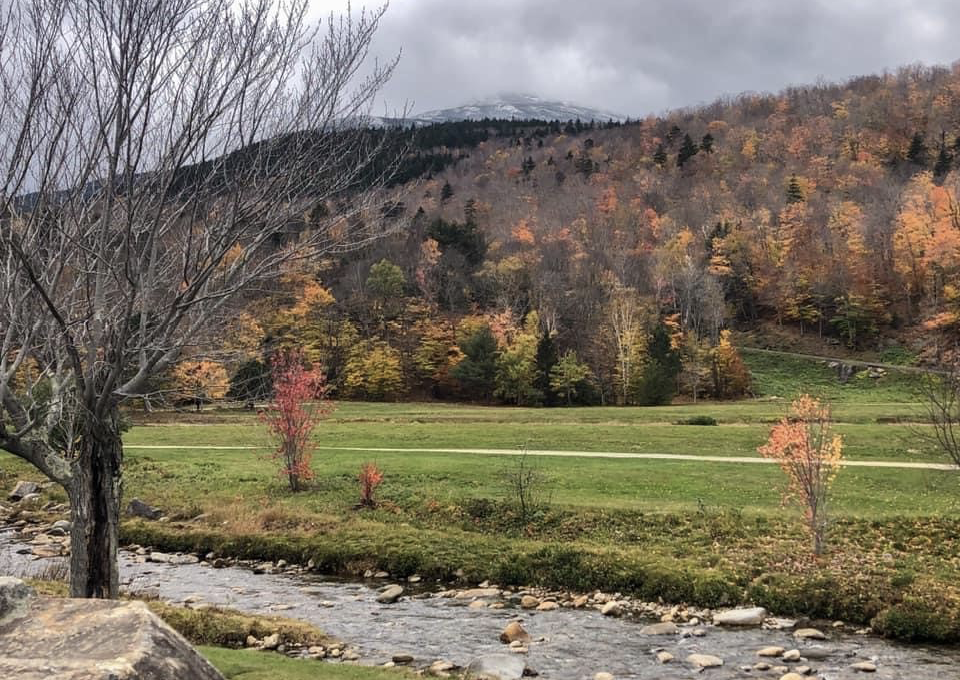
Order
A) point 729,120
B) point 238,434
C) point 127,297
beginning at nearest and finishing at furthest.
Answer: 1. point 127,297
2. point 238,434
3. point 729,120

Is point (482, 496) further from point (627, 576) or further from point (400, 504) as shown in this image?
point (627, 576)

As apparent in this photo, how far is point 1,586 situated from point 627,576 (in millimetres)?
13692

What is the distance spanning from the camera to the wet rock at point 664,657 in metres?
11.5

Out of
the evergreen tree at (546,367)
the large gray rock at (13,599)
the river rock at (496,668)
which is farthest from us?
the evergreen tree at (546,367)

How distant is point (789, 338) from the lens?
226 feet

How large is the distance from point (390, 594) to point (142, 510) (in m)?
11.5

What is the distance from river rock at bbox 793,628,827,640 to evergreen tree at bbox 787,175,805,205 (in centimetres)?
8479

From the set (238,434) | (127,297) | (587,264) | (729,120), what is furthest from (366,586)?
(729,120)

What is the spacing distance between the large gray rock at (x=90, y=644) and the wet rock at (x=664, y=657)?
9.25 meters

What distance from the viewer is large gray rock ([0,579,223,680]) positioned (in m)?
3.47

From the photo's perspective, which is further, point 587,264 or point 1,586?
point 587,264

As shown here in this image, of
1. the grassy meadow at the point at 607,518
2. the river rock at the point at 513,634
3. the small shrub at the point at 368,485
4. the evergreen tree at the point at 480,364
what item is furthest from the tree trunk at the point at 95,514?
the evergreen tree at the point at 480,364

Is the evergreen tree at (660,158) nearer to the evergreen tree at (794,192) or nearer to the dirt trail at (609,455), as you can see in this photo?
the evergreen tree at (794,192)

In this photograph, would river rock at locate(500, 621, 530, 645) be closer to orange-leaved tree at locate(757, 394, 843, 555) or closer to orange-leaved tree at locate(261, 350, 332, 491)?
orange-leaved tree at locate(757, 394, 843, 555)
